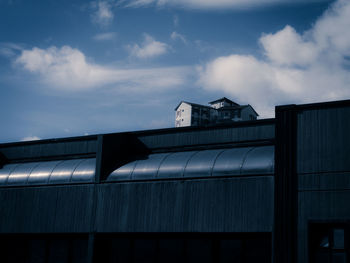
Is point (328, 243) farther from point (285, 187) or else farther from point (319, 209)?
point (285, 187)

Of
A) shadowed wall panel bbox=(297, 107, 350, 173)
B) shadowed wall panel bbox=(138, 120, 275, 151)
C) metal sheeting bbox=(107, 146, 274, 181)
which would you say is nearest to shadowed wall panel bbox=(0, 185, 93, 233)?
metal sheeting bbox=(107, 146, 274, 181)

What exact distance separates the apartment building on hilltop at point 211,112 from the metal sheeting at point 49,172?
83.8 metres

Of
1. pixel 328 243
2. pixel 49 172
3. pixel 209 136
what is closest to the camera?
pixel 328 243

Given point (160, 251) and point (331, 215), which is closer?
point (331, 215)

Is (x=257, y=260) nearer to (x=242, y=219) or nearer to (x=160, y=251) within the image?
(x=242, y=219)

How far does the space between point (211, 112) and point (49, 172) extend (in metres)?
95.0

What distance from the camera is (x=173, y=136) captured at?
30469 millimetres

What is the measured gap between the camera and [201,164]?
27.1 m

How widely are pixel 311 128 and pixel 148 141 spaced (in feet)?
37.9

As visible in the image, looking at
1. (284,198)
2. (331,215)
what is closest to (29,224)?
(284,198)

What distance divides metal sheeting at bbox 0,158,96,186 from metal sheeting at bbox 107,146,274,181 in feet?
7.86

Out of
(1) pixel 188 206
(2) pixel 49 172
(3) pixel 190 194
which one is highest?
(2) pixel 49 172

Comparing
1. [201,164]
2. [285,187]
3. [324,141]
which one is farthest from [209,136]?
[324,141]

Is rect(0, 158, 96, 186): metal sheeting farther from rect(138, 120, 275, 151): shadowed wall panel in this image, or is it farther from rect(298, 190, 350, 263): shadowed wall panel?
rect(298, 190, 350, 263): shadowed wall panel
